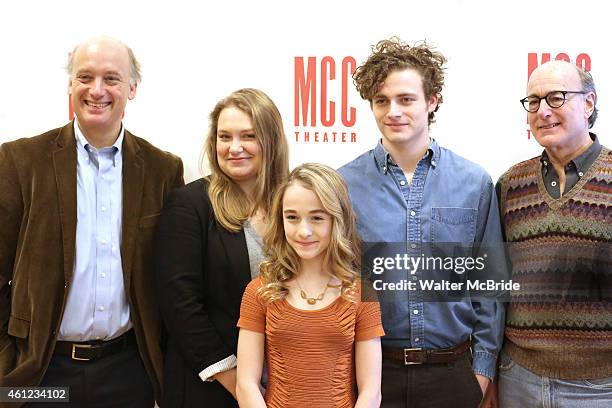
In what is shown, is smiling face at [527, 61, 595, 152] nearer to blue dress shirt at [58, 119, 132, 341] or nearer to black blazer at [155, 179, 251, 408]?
black blazer at [155, 179, 251, 408]

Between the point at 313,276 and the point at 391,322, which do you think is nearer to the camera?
the point at 313,276

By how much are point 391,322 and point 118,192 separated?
40.6 inches

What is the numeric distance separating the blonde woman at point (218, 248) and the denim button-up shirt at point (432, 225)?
32 centimetres

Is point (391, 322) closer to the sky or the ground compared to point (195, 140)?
closer to the ground

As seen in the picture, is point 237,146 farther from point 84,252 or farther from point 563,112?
point 563,112

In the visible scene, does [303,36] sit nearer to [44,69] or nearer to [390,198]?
[390,198]

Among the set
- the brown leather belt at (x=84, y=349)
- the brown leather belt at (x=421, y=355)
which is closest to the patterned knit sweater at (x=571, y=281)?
the brown leather belt at (x=421, y=355)

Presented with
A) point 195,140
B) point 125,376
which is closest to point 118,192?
point 195,140

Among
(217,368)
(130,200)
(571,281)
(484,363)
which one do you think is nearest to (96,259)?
(130,200)

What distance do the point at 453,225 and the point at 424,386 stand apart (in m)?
0.52

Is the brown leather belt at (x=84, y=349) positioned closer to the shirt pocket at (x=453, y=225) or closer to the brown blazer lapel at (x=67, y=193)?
the brown blazer lapel at (x=67, y=193)

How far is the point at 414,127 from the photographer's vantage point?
6.55ft

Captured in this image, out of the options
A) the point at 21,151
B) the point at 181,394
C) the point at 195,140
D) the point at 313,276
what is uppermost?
the point at 195,140

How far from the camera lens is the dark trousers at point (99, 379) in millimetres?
2082
